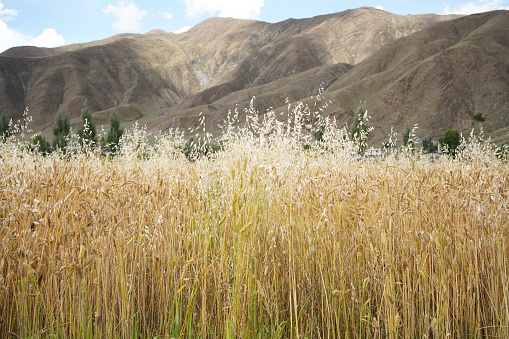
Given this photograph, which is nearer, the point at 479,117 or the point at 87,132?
the point at 87,132

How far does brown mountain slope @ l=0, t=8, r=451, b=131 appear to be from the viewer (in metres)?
106

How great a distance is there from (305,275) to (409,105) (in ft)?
202

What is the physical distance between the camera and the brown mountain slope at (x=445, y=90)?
157 ft

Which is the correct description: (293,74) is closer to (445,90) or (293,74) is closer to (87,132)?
(445,90)

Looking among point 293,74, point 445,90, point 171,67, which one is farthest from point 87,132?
point 171,67

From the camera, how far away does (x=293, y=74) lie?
113312 mm

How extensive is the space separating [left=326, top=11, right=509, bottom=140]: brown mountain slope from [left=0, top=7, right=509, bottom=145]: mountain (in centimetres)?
20

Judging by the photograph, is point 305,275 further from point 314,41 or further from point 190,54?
point 190,54

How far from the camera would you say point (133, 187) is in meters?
2.84

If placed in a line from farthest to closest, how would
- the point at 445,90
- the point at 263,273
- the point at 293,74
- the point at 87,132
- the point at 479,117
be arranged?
the point at 293,74 < the point at 445,90 < the point at 479,117 < the point at 87,132 < the point at 263,273

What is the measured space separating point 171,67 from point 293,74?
71427mm

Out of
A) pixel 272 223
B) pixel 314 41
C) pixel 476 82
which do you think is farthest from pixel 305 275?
pixel 314 41

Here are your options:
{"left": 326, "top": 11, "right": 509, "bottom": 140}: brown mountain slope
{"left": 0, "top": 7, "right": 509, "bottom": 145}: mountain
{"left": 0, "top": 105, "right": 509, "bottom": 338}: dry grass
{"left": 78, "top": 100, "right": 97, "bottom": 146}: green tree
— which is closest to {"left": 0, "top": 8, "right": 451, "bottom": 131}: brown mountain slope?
{"left": 0, "top": 7, "right": 509, "bottom": 145}: mountain

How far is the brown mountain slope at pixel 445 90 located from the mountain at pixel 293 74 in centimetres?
20
